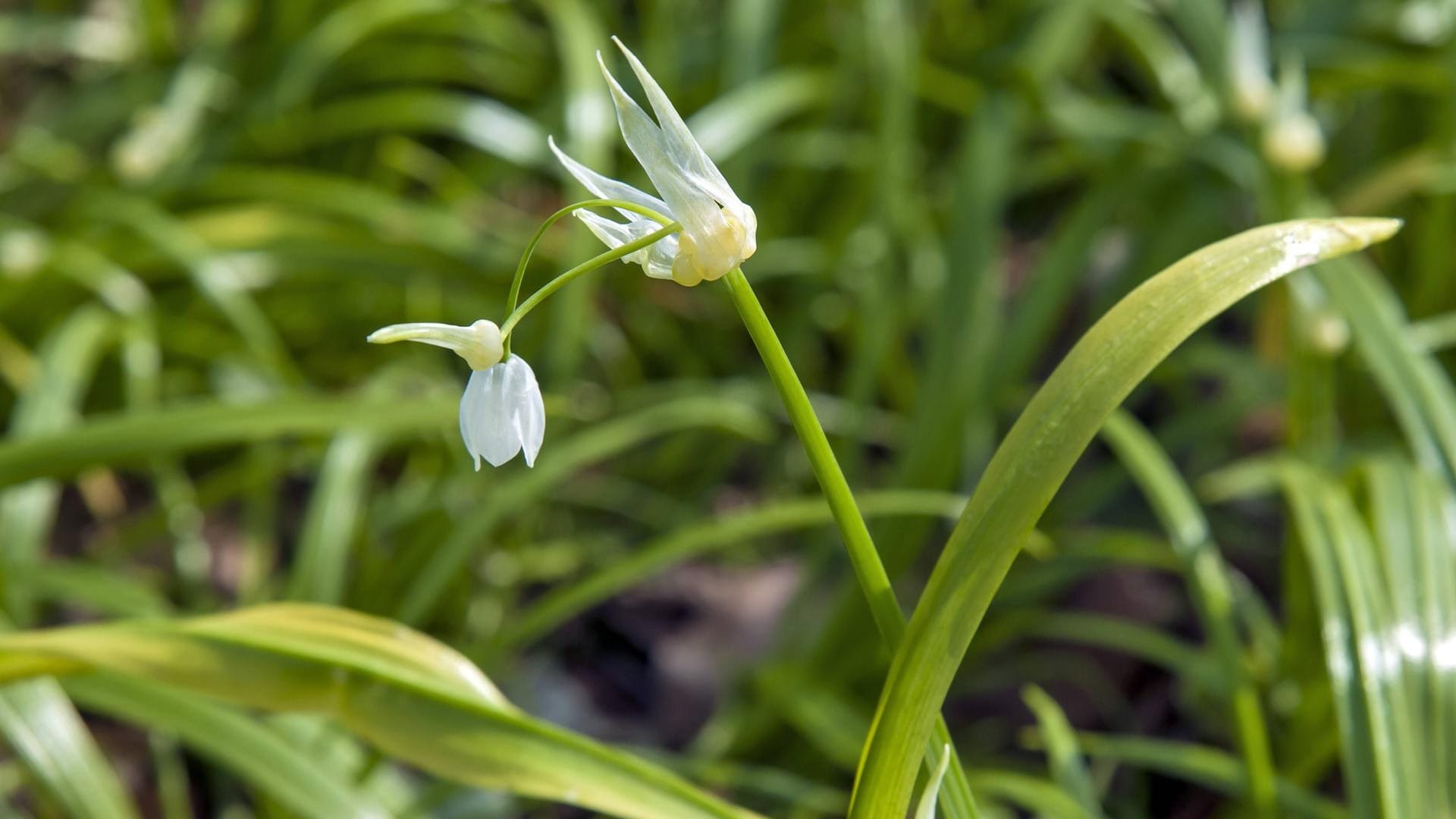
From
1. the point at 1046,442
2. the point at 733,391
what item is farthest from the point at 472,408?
the point at 733,391

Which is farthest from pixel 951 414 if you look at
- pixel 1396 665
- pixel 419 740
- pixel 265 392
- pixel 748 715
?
pixel 265 392

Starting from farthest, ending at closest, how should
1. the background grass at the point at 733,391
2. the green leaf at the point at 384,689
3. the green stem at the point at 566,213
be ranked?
the background grass at the point at 733,391, the green leaf at the point at 384,689, the green stem at the point at 566,213

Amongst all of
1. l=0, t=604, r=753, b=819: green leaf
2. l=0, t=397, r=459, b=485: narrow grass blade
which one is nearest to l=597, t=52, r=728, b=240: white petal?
l=0, t=604, r=753, b=819: green leaf

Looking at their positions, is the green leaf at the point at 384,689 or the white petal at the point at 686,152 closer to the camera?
the white petal at the point at 686,152

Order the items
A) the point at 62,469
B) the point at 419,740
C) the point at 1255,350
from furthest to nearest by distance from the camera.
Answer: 1. the point at 1255,350
2. the point at 62,469
3. the point at 419,740

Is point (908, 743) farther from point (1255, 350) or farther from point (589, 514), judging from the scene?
point (1255, 350)

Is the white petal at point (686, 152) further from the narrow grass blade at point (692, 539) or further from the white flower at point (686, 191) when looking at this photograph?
the narrow grass blade at point (692, 539)

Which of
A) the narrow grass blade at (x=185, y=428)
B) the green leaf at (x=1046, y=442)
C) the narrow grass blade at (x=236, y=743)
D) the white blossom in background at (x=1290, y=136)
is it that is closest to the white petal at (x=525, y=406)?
the green leaf at (x=1046, y=442)

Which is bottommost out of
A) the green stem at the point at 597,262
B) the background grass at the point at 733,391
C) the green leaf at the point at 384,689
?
the green leaf at the point at 384,689

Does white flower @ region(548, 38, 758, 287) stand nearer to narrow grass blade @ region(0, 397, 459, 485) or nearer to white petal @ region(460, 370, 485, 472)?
white petal @ region(460, 370, 485, 472)
